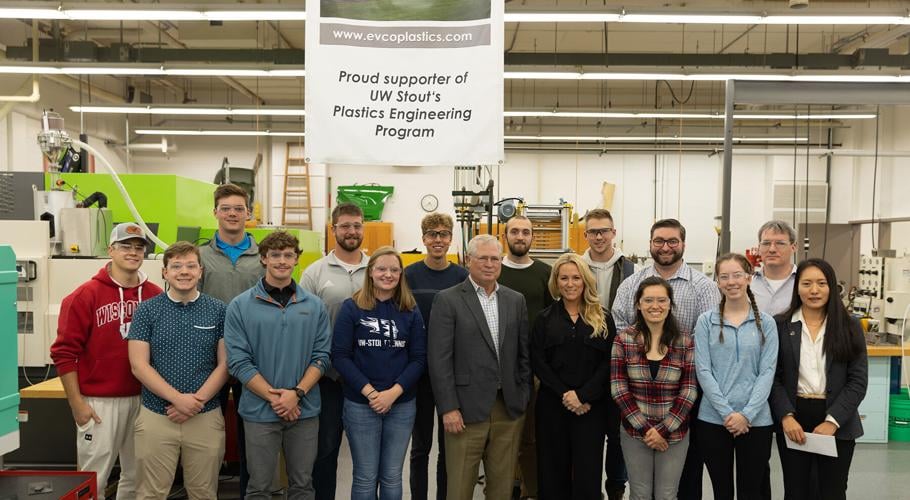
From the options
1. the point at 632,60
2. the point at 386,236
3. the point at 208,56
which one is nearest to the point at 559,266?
the point at 632,60

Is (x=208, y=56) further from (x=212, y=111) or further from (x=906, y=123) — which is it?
(x=906, y=123)

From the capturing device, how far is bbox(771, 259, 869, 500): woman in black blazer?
8.91ft

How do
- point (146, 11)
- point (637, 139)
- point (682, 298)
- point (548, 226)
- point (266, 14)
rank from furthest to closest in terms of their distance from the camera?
point (637, 139) < point (548, 226) < point (266, 14) < point (146, 11) < point (682, 298)

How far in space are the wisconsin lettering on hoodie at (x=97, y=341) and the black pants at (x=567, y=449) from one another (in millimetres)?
1939

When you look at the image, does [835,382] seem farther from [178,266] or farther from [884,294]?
[884,294]

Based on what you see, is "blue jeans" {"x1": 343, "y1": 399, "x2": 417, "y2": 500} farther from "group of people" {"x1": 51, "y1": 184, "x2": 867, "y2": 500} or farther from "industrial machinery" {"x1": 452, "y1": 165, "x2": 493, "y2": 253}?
"industrial machinery" {"x1": 452, "y1": 165, "x2": 493, "y2": 253}

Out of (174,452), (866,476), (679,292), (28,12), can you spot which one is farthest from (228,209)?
(28,12)

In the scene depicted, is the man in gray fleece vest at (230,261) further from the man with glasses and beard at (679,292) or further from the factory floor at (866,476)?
the man with glasses and beard at (679,292)

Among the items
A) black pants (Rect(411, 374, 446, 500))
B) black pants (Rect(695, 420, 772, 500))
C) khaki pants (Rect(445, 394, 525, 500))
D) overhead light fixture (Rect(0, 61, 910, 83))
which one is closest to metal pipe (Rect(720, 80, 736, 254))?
black pants (Rect(695, 420, 772, 500))

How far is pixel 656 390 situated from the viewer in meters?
2.80

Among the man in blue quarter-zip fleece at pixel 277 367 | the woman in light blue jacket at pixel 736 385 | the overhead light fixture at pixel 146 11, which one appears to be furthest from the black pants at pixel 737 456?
the overhead light fixture at pixel 146 11

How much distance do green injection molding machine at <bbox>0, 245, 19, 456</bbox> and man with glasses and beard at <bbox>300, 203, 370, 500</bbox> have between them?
120 centimetres

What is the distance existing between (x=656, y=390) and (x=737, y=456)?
494mm

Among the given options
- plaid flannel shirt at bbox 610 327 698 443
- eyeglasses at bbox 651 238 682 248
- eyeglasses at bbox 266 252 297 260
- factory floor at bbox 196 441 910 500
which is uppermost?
eyeglasses at bbox 651 238 682 248
